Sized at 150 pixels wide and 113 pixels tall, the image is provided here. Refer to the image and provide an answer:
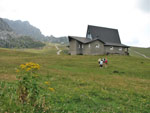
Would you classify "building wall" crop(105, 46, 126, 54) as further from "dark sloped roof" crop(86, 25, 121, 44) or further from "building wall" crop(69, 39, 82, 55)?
"building wall" crop(69, 39, 82, 55)

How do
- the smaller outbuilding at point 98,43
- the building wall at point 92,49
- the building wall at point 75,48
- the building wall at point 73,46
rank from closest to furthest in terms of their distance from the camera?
the building wall at point 92,49 < the smaller outbuilding at point 98,43 < the building wall at point 75,48 < the building wall at point 73,46

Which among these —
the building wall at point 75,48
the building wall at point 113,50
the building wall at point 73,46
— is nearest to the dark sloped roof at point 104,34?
the building wall at point 113,50

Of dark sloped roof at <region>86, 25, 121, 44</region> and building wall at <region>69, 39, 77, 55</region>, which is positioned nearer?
building wall at <region>69, 39, 77, 55</region>

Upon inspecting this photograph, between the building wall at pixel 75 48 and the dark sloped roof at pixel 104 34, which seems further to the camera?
the dark sloped roof at pixel 104 34

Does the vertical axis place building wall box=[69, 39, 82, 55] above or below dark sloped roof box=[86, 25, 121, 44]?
below

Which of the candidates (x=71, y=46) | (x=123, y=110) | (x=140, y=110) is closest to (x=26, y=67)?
(x=123, y=110)

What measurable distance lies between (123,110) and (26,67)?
5.81m

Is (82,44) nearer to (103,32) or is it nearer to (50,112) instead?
(103,32)

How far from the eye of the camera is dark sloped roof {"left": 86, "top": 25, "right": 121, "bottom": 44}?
64.7 metres

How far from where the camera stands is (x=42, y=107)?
256 inches

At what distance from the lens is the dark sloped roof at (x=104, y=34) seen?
64731 millimetres

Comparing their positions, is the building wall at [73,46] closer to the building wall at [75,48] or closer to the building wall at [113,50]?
the building wall at [75,48]

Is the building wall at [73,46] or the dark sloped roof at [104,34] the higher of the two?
the dark sloped roof at [104,34]

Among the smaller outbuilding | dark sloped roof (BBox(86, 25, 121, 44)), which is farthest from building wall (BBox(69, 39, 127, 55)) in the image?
dark sloped roof (BBox(86, 25, 121, 44))
